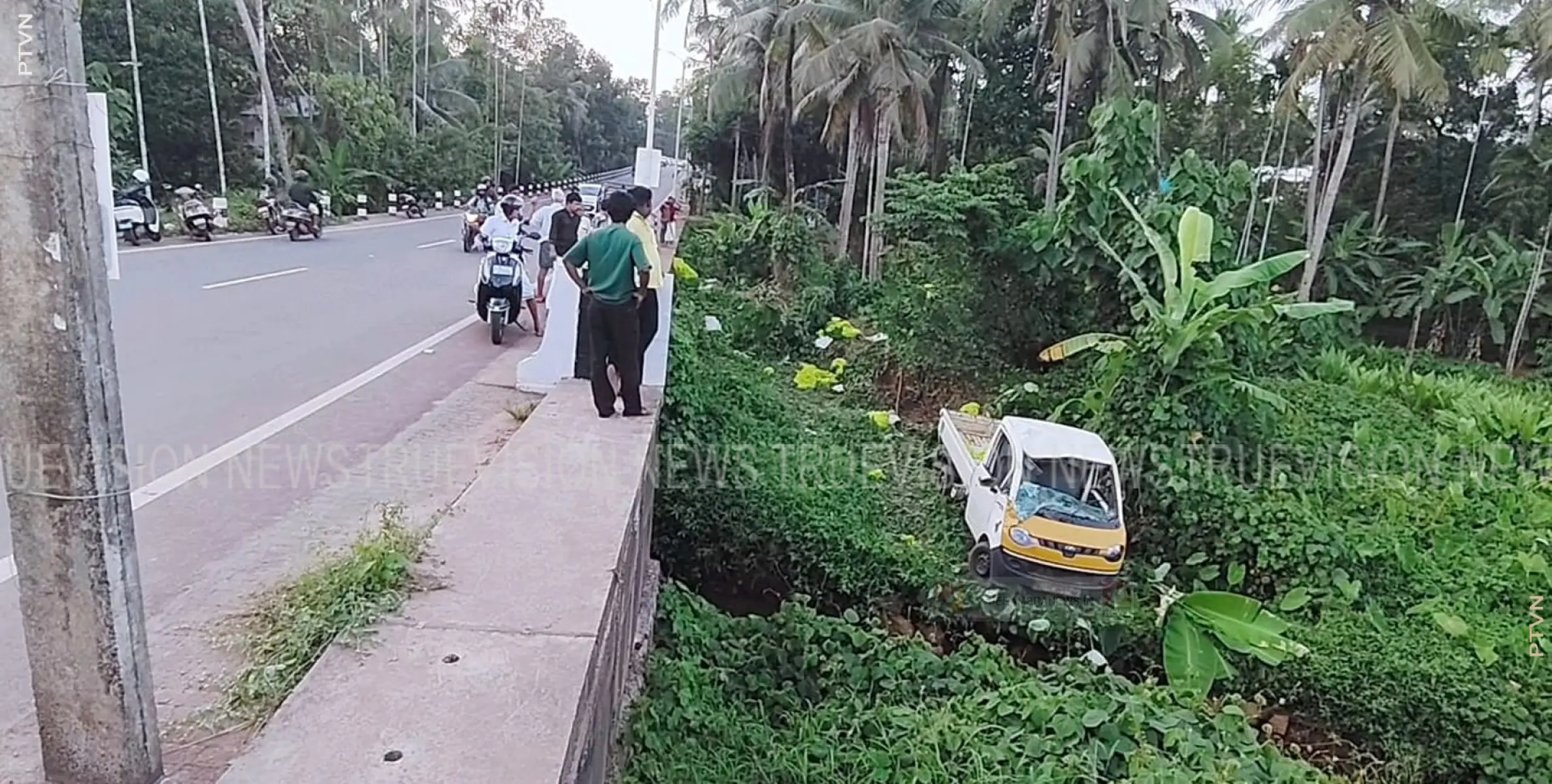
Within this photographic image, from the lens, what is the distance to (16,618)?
3.44 meters

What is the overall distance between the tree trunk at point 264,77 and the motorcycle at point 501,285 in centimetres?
1625

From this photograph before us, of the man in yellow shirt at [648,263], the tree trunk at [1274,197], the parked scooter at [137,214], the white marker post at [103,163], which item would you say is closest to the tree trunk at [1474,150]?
the tree trunk at [1274,197]

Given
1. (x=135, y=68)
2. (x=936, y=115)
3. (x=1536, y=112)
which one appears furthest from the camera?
(x=936, y=115)

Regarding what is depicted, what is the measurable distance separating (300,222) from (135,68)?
4708 mm

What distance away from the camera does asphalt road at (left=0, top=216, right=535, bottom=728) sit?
4.36m

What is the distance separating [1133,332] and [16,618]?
30.5 ft

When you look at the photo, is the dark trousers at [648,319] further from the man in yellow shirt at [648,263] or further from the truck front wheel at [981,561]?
the truck front wheel at [981,561]

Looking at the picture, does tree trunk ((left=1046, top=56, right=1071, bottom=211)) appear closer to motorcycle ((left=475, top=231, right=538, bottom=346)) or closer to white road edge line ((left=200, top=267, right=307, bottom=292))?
motorcycle ((left=475, top=231, right=538, bottom=346))

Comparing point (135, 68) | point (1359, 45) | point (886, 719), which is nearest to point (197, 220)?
point (135, 68)

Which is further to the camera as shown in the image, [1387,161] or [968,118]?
[968,118]

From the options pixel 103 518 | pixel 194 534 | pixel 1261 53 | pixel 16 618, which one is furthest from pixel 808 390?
pixel 1261 53

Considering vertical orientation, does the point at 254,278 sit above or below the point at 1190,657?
above

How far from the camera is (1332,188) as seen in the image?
19328 millimetres

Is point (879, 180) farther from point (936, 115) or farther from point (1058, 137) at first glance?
point (936, 115)
